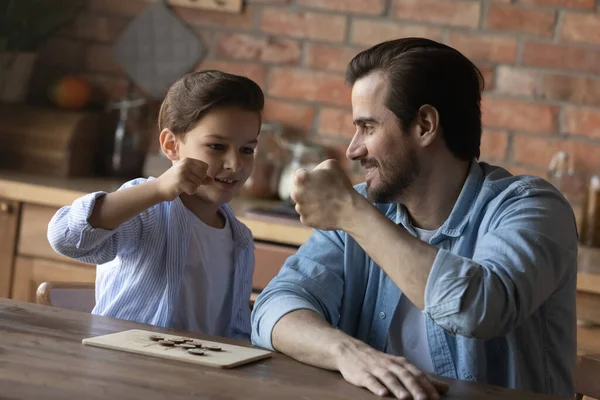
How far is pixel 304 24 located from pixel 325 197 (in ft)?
6.11

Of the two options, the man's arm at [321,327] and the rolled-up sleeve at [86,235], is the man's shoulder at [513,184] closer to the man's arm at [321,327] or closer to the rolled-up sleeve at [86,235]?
the man's arm at [321,327]

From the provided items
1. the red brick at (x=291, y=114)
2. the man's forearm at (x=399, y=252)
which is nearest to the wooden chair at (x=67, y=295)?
the man's forearm at (x=399, y=252)

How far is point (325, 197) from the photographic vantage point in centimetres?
152

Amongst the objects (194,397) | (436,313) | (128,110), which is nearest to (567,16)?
(128,110)

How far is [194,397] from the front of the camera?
1.21 metres

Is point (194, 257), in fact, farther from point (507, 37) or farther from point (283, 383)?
point (507, 37)

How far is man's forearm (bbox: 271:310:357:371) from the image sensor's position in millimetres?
1444

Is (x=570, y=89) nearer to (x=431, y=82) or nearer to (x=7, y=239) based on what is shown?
(x=431, y=82)

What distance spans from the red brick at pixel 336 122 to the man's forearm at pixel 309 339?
170cm

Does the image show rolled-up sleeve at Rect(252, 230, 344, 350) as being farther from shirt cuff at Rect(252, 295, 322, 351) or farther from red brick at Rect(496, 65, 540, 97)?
red brick at Rect(496, 65, 540, 97)

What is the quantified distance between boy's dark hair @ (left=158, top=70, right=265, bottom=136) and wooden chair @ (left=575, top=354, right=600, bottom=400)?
2.72 ft

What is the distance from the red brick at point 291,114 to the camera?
3.30 meters

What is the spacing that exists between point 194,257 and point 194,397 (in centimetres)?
79

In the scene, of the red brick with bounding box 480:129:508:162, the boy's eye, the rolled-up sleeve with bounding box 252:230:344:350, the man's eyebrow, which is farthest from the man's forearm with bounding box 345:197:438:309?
the red brick with bounding box 480:129:508:162
